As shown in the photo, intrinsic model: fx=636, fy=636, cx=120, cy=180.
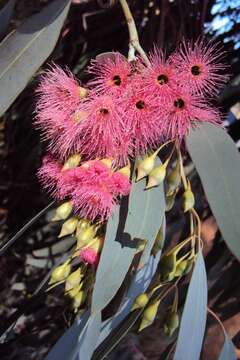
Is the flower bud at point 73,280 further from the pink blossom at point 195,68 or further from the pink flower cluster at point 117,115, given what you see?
the pink blossom at point 195,68

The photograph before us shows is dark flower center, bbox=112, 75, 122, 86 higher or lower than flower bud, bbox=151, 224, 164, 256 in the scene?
higher

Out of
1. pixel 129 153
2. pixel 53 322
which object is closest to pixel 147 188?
pixel 129 153

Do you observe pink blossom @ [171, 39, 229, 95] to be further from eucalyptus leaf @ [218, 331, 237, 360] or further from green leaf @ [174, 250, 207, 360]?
eucalyptus leaf @ [218, 331, 237, 360]

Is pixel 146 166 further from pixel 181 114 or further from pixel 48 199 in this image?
pixel 48 199

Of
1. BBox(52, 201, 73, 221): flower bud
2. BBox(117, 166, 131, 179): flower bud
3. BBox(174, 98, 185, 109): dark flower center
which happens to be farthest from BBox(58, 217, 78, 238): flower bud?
BBox(174, 98, 185, 109): dark flower center

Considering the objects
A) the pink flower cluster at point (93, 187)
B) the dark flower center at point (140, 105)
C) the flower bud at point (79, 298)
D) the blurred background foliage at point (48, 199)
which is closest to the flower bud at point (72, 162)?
the pink flower cluster at point (93, 187)

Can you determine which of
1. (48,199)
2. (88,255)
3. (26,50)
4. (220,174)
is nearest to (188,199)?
(220,174)
